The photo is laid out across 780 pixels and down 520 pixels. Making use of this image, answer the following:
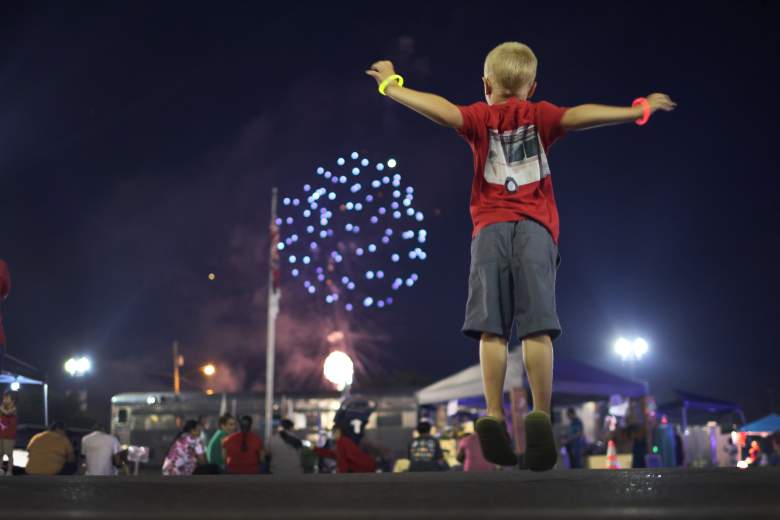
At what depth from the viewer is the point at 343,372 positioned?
1983 cm

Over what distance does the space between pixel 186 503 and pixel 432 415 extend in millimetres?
24600

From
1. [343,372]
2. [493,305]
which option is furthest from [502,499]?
[343,372]

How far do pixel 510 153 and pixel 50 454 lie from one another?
25.6ft

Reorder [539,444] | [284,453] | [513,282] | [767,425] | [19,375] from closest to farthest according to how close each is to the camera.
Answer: [539,444]
[513,282]
[19,375]
[284,453]
[767,425]

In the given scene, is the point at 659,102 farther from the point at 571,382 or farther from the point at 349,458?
the point at 571,382

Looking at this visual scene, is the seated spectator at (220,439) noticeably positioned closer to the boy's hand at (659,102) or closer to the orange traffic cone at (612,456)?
the orange traffic cone at (612,456)

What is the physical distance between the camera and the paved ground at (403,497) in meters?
1.74

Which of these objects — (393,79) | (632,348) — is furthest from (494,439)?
(632,348)

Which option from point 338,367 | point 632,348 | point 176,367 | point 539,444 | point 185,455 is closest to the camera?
point 539,444

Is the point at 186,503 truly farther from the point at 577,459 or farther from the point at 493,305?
the point at 577,459

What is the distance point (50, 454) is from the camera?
931 centimetres

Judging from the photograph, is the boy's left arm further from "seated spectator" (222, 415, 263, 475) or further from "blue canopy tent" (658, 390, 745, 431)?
"blue canopy tent" (658, 390, 745, 431)

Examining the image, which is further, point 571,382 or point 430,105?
point 571,382

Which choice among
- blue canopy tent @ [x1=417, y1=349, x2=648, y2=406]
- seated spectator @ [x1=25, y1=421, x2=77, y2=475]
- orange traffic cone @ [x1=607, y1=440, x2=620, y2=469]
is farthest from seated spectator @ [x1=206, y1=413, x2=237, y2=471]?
orange traffic cone @ [x1=607, y1=440, x2=620, y2=469]
